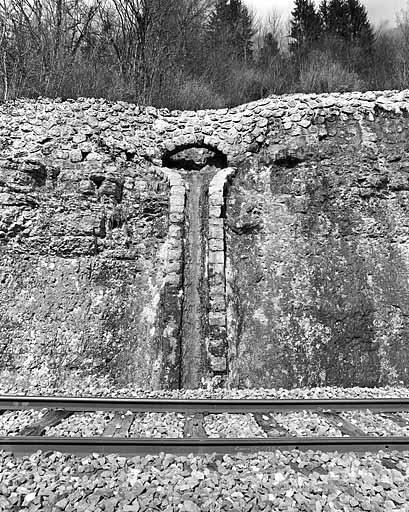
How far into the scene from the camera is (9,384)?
584cm

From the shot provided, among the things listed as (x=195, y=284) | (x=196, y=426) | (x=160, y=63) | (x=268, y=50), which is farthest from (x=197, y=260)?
(x=268, y=50)

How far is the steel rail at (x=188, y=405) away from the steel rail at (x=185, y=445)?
1117 mm

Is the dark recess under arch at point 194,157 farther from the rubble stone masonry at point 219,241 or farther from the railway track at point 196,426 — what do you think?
the railway track at point 196,426

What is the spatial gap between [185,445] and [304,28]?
73.5 ft

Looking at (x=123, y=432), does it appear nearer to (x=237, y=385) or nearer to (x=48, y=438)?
(x=48, y=438)

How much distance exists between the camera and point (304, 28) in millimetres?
19969

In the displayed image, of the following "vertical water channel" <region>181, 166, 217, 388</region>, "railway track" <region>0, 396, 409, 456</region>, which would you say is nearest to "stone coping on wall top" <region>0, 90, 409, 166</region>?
"vertical water channel" <region>181, 166, 217, 388</region>

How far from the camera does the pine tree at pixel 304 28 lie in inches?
710

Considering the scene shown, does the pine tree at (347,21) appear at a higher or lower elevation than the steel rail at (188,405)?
higher

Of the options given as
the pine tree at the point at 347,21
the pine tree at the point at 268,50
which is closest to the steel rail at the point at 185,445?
the pine tree at the point at 268,50

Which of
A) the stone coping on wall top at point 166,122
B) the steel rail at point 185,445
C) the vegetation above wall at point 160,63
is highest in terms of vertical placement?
the vegetation above wall at point 160,63

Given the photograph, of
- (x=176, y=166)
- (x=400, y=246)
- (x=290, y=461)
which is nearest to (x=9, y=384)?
(x=290, y=461)

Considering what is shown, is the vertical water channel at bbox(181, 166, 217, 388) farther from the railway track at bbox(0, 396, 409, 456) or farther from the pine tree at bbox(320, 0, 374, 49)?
the pine tree at bbox(320, 0, 374, 49)

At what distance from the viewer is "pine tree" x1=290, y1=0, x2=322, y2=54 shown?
18031 millimetres
